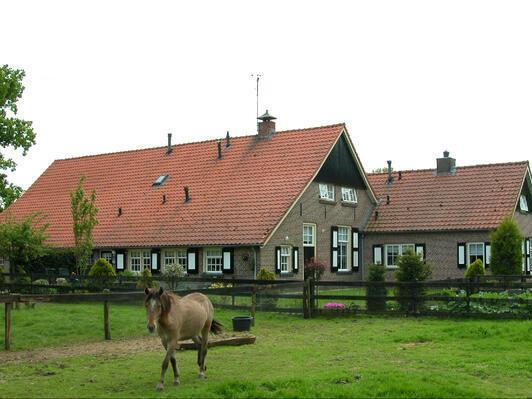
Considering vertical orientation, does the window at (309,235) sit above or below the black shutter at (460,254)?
above

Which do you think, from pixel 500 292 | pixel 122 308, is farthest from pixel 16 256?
pixel 500 292

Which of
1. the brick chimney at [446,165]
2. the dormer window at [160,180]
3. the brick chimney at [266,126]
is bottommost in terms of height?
the dormer window at [160,180]

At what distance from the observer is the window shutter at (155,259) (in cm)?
3328

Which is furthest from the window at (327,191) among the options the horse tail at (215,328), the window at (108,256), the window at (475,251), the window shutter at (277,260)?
the horse tail at (215,328)

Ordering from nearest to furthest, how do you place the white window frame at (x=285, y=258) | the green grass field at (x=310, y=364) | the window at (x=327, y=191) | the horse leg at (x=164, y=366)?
1. the green grass field at (x=310, y=364)
2. the horse leg at (x=164, y=366)
3. the white window frame at (x=285, y=258)
4. the window at (x=327, y=191)

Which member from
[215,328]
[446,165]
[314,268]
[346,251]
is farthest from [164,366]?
[446,165]

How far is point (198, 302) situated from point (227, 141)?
26.9 meters

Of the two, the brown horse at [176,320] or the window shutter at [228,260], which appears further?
the window shutter at [228,260]

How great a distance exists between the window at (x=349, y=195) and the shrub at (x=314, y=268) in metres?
4.54

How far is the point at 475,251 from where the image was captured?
34625 millimetres

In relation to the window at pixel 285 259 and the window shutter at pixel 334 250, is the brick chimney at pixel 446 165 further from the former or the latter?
the window at pixel 285 259

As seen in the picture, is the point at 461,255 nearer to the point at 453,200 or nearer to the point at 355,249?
the point at 453,200

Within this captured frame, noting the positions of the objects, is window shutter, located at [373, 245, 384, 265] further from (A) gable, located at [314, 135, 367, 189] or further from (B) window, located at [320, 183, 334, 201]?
(B) window, located at [320, 183, 334, 201]

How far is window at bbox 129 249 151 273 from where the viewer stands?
33.8 meters
